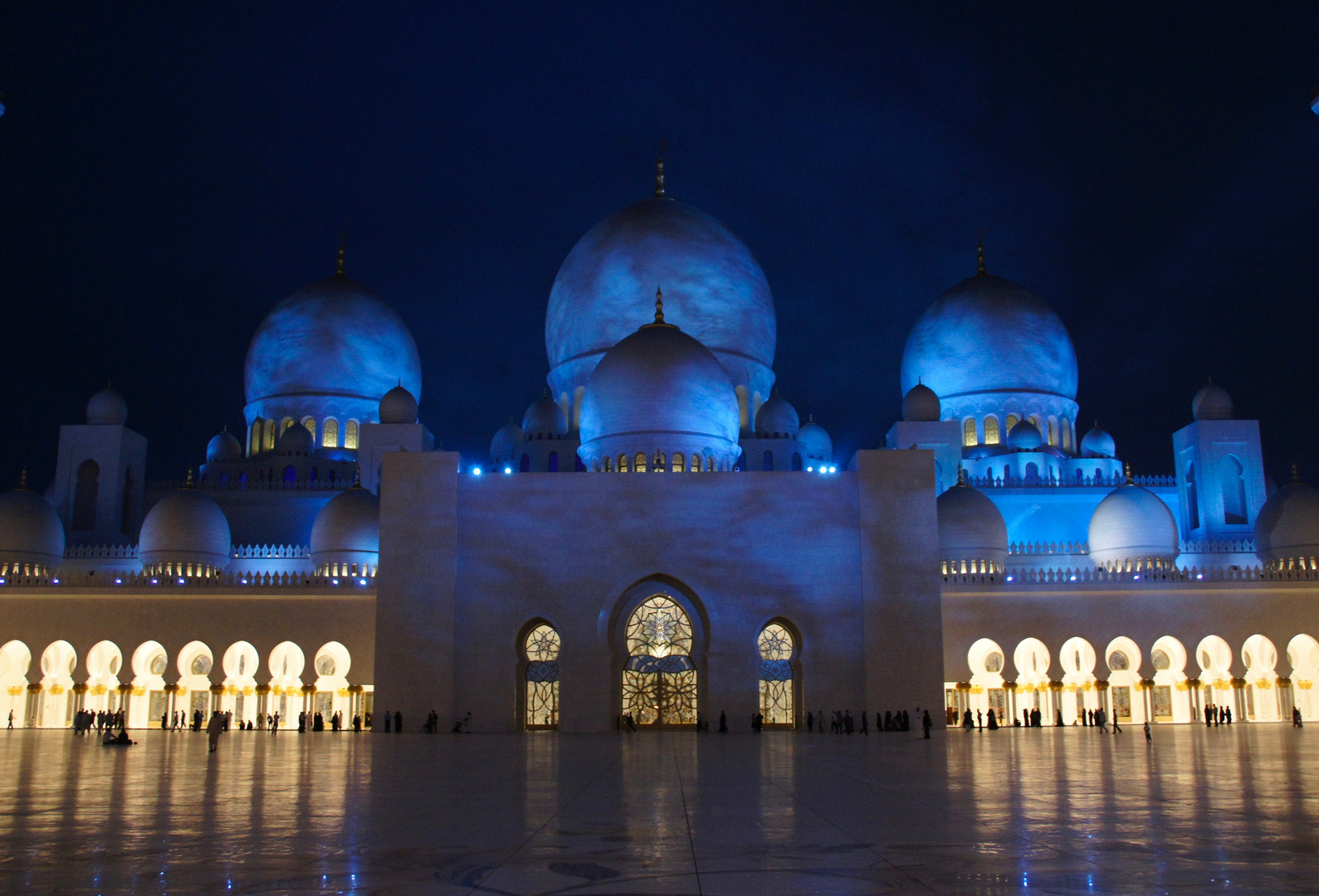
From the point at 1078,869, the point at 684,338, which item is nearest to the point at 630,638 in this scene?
the point at 684,338

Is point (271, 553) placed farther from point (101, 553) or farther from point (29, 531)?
point (29, 531)

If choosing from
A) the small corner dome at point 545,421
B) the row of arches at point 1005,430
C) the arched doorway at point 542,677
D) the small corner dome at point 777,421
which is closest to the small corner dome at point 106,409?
the small corner dome at point 545,421

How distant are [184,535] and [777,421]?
1269 cm

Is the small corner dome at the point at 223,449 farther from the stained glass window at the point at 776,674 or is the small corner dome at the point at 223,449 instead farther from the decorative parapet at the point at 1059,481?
the decorative parapet at the point at 1059,481

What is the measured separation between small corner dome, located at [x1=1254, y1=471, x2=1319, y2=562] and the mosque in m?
0.05

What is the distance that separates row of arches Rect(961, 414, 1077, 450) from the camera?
2912cm

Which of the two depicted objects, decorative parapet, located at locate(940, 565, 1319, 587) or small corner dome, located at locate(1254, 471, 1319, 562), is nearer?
decorative parapet, located at locate(940, 565, 1319, 587)

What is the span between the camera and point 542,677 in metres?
20.2

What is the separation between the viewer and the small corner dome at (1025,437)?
2806 cm

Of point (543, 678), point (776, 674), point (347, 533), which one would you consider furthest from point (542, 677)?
point (347, 533)

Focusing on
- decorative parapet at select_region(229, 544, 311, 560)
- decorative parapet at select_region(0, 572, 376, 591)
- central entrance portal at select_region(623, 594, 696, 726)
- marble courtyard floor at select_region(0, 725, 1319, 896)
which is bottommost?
marble courtyard floor at select_region(0, 725, 1319, 896)

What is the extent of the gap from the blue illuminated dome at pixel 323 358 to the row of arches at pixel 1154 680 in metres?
15.9

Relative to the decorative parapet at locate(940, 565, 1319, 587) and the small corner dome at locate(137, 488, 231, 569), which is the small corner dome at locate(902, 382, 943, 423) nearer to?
the decorative parapet at locate(940, 565, 1319, 587)

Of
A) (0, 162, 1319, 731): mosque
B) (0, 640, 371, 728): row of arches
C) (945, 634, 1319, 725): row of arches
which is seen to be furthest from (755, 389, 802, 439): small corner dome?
(0, 640, 371, 728): row of arches
